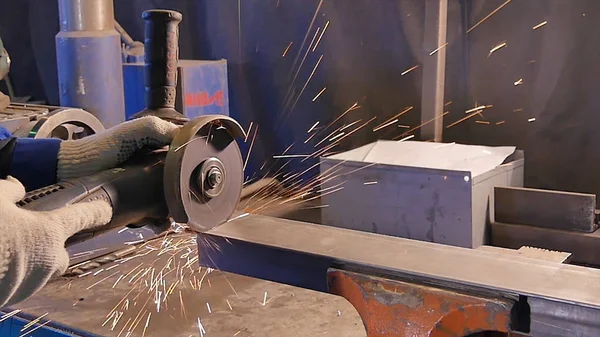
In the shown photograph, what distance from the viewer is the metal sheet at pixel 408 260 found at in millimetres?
1051

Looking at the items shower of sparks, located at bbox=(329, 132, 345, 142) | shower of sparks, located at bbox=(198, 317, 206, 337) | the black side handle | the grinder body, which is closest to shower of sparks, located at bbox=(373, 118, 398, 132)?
shower of sparks, located at bbox=(329, 132, 345, 142)

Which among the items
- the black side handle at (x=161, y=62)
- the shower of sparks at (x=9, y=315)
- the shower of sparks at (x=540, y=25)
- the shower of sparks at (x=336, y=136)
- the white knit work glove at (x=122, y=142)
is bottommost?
the shower of sparks at (x=9, y=315)

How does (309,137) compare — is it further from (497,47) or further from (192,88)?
(497,47)

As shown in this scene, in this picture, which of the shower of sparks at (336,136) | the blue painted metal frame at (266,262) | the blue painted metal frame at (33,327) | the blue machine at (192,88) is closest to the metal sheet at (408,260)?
the blue painted metal frame at (266,262)

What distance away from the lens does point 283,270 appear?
4.34 ft

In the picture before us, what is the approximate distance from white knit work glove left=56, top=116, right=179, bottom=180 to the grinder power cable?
0.02m

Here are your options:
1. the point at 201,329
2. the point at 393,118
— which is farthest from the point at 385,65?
the point at 201,329

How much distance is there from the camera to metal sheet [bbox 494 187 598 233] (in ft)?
6.04

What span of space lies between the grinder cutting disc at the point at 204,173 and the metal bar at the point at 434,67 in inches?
64.8

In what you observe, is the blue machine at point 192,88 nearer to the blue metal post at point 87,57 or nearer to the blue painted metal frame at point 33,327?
the blue metal post at point 87,57

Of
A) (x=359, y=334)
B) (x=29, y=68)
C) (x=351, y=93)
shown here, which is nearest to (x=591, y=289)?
(x=359, y=334)

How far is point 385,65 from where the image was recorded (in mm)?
2861

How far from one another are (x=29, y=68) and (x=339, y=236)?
3.02m

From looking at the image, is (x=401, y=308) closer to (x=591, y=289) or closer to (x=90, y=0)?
(x=591, y=289)
